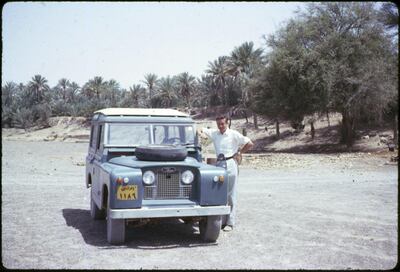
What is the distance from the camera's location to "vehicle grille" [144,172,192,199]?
6141mm

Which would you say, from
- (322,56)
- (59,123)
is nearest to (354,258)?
(322,56)

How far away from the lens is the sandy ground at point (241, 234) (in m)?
5.44

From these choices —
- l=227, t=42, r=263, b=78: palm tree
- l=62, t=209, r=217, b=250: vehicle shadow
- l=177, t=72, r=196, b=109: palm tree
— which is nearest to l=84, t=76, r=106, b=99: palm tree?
l=177, t=72, r=196, b=109: palm tree

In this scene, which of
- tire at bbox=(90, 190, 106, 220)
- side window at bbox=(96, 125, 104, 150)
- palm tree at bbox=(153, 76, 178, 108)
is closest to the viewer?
→ side window at bbox=(96, 125, 104, 150)

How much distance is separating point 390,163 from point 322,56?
10.9m

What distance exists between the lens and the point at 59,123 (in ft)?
268

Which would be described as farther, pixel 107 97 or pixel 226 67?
pixel 107 97

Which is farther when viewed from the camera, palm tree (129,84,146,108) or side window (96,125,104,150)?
palm tree (129,84,146,108)

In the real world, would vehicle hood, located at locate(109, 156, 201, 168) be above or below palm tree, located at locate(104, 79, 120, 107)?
below

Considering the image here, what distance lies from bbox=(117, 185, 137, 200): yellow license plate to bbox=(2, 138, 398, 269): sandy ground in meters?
0.77

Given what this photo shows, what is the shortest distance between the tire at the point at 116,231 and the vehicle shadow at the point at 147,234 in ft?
0.32

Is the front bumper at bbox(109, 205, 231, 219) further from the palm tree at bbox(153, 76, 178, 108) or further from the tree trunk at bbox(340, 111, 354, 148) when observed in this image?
the palm tree at bbox(153, 76, 178, 108)

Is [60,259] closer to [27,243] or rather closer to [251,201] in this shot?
[27,243]

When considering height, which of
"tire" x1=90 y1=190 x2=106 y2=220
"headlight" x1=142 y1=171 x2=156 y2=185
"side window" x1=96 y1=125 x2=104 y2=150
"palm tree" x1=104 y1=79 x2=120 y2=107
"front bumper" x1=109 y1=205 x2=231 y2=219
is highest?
"palm tree" x1=104 y1=79 x2=120 y2=107
